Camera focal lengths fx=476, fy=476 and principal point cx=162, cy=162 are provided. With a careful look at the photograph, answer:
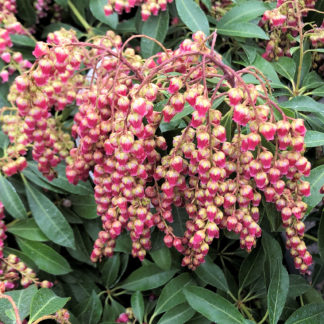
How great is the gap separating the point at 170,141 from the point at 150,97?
0.76 feet

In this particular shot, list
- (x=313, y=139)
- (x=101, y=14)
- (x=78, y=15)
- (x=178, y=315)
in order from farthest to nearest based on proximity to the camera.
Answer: (x=78, y=15)
(x=101, y=14)
(x=178, y=315)
(x=313, y=139)

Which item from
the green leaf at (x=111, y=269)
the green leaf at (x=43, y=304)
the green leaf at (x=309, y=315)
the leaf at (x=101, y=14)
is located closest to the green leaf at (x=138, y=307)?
the green leaf at (x=111, y=269)

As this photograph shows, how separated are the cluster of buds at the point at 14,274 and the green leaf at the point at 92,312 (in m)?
0.11

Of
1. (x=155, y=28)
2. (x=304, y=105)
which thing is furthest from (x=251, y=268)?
(x=155, y=28)

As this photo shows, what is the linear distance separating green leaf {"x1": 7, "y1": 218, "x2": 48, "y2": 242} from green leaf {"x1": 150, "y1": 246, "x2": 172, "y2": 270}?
0.32 metres

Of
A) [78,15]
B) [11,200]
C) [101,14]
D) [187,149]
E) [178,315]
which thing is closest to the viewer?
[187,149]

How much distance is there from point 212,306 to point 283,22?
2.13ft

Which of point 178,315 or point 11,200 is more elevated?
point 11,200

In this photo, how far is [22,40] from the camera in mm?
1484

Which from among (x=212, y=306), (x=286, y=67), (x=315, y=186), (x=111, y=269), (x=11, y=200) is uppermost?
(x=286, y=67)

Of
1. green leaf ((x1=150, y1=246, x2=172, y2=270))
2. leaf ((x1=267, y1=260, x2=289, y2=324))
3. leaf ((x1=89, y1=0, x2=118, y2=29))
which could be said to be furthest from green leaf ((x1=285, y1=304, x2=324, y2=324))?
A: leaf ((x1=89, y1=0, x2=118, y2=29))

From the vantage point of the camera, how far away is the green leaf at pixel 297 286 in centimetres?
115

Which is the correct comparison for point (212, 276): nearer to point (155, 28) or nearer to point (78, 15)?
point (155, 28)

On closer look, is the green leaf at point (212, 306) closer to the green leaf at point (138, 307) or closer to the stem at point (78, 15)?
the green leaf at point (138, 307)
